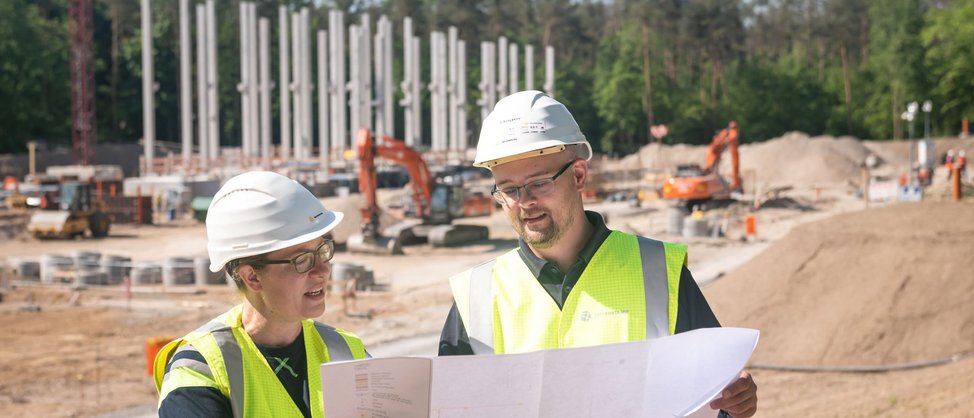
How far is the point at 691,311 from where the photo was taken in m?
2.97

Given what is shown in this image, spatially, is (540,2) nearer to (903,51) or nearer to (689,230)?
(903,51)

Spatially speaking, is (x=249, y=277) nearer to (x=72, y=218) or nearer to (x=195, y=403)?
(x=195, y=403)

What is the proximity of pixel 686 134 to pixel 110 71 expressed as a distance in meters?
45.4

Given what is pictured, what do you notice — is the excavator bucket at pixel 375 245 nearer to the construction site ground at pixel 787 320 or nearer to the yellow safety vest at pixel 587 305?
the construction site ground at pixel 787 320

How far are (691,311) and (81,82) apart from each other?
222ft

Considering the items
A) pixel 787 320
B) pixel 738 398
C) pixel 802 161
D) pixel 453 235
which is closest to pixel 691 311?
pixel 738 398

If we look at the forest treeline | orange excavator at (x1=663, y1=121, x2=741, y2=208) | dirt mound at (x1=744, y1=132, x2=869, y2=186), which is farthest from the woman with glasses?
the forest treeline

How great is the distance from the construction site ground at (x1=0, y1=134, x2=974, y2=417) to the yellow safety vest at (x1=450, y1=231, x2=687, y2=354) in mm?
6318

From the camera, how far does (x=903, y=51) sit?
241 ft

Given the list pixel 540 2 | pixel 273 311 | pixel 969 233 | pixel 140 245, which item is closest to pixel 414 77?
pixel 140 245

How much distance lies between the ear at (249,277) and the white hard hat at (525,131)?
0.75 meters

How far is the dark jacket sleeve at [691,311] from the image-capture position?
294 cm

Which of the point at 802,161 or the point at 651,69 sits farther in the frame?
the point at 651,69

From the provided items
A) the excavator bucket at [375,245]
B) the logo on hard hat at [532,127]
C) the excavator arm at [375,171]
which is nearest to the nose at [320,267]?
the logo on hard hat at [532,127]
